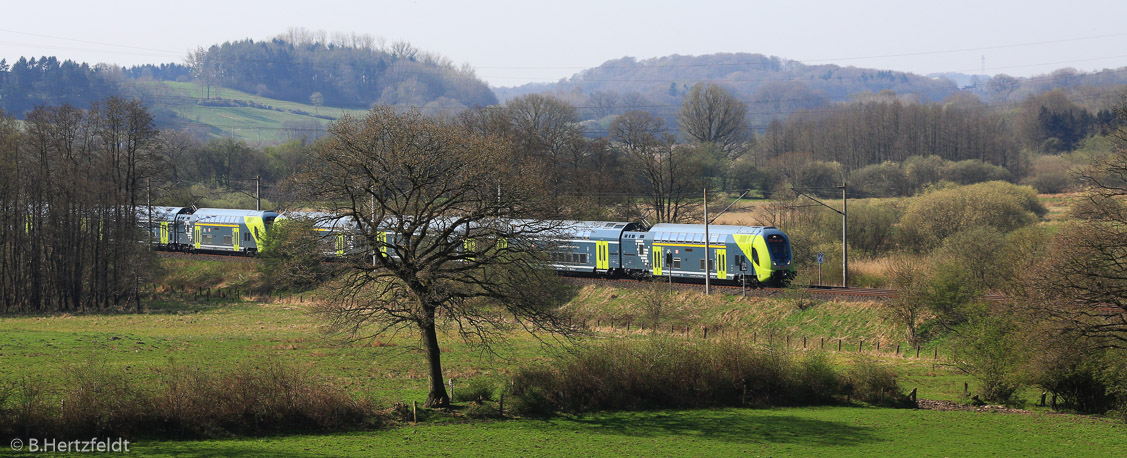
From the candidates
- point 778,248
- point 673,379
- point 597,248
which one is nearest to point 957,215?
point 778,248

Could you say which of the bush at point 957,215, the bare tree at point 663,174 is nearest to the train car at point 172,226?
the bare tree at point 663,174

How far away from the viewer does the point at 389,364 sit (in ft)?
134

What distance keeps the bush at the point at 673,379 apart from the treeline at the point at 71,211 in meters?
39.9

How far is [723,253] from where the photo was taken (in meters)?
53.8

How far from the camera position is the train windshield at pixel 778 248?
5212 cm

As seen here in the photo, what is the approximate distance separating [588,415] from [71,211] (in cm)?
4566

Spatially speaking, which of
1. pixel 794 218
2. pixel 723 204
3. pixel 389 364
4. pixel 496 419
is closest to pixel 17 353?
pixel 389 364

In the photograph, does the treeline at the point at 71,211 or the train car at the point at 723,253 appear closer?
the train car at the point at 723,253

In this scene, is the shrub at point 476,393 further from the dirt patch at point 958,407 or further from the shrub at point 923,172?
the shrub at point 923,172

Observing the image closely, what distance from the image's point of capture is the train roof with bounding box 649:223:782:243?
52969 mm

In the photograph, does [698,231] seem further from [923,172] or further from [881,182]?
[923,172]

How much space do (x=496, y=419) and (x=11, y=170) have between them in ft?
135

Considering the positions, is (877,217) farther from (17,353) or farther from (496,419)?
(17,353)

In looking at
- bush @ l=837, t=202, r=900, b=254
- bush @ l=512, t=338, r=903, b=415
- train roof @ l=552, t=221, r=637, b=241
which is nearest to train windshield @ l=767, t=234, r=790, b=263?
train roof @ l=552, t=221, r=637, b=241
